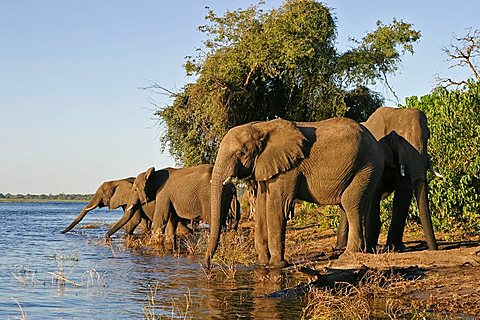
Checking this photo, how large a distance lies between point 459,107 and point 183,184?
28.6 feet

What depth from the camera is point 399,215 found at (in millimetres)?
16531

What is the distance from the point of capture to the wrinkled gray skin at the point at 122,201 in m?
26.6

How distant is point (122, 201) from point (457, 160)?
12.6 meters

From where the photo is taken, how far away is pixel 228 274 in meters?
14.8

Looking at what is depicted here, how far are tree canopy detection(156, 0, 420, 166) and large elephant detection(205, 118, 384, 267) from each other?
41.4 ft

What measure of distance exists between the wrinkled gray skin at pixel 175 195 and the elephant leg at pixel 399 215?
7295mm

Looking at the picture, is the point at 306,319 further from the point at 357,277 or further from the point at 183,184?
the point at 183,184

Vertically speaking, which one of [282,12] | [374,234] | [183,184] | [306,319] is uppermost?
[282,12]

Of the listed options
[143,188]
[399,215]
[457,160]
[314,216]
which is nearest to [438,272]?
[399,215]

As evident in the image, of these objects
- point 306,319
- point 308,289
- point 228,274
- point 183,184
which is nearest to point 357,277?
point 308,289

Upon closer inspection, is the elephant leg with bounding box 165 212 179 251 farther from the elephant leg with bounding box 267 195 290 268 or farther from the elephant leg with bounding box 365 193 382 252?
the elephant leg with bounding box 267 195 290 268

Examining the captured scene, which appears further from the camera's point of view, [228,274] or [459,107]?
[459,107]

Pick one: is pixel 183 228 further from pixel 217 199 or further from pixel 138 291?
pixel 138 291

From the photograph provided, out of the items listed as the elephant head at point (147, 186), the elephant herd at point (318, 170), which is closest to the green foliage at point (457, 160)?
the elephant herd at point (318, 170)
